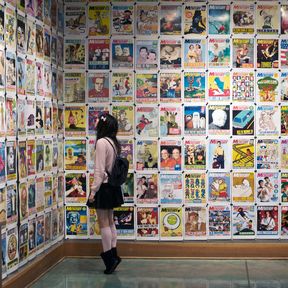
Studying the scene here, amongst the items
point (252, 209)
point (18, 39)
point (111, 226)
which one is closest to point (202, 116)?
point (252, 209)

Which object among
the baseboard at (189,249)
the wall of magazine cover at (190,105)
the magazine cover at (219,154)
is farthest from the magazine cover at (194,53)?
the baseboard at (189,249)

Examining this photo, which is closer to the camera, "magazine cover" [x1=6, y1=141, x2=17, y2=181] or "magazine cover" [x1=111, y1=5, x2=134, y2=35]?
"magazine cover" [x1=6, y1=141, x2=17, y2=181]

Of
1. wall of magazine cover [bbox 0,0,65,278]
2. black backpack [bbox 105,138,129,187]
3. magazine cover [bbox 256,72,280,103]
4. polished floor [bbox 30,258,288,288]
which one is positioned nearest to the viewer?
wall of magazine cover [bbox 0,0,65,278]

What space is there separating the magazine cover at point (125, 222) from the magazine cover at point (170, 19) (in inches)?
86.0

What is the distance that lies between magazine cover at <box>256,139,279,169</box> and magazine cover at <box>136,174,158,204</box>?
50.1 inches

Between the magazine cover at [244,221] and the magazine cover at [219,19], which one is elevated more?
the magazine cover at [219,19]

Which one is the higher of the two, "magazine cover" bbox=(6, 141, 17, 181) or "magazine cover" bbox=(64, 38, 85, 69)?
"magazine cover" bbox=(64, 38, 85, 69)

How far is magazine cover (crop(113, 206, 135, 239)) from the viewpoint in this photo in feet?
23.7

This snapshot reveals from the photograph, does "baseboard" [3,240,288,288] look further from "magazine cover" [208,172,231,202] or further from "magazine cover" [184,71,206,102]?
"magazine cover" [184,71,206,102]

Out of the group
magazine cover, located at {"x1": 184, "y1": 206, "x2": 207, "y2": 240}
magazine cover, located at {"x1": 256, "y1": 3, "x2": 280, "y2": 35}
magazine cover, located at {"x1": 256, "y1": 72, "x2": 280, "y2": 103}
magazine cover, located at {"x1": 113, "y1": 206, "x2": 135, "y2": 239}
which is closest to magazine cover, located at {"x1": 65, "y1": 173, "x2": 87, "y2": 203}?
magazine cover, located at {"x1": 113, "y1": 206, "x2": 135, "y2": 239}

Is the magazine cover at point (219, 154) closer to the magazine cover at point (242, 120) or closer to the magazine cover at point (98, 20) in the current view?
the magazine cover at point (242, 120)

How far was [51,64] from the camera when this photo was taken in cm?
667

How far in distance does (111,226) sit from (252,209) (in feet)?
5.90

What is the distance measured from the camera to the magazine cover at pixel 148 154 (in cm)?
720
